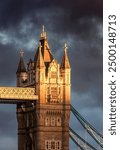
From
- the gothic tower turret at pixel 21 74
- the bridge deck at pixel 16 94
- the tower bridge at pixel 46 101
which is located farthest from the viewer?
the gothic tower turret at pixel 21 74

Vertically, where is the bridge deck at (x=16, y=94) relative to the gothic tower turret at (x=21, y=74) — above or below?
below

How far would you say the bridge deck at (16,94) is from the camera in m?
74.2

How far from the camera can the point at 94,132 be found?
8012 cm

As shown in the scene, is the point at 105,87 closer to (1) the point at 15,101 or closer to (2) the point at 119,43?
(2) the point at 119,43

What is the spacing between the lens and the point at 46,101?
3024 inches

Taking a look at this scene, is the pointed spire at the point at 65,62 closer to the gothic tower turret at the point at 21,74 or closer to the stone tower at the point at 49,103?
the stone tower at the point at 49,103

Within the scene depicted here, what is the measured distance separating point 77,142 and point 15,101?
9134 mm

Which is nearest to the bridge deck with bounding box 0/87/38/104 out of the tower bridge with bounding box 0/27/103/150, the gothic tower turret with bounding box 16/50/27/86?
the tower bridge with bounding box 0/27/103/150

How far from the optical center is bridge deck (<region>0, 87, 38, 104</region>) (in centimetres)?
7425

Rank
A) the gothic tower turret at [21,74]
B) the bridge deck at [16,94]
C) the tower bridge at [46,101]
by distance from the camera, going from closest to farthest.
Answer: the bridge deck at [16,94], the tower bridge at [46,101], the gothic tower turret at [21,74]

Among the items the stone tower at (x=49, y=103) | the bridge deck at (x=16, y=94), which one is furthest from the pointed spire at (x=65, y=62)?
the bridge deck at (x=16, y=94)

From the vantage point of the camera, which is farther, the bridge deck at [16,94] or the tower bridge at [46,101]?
the tower bridge at [46,101]

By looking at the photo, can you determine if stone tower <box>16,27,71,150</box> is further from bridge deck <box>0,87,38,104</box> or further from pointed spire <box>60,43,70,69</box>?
bridge deck <box>0,87,38,104</box>

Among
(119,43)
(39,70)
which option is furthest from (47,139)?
(119,43)
